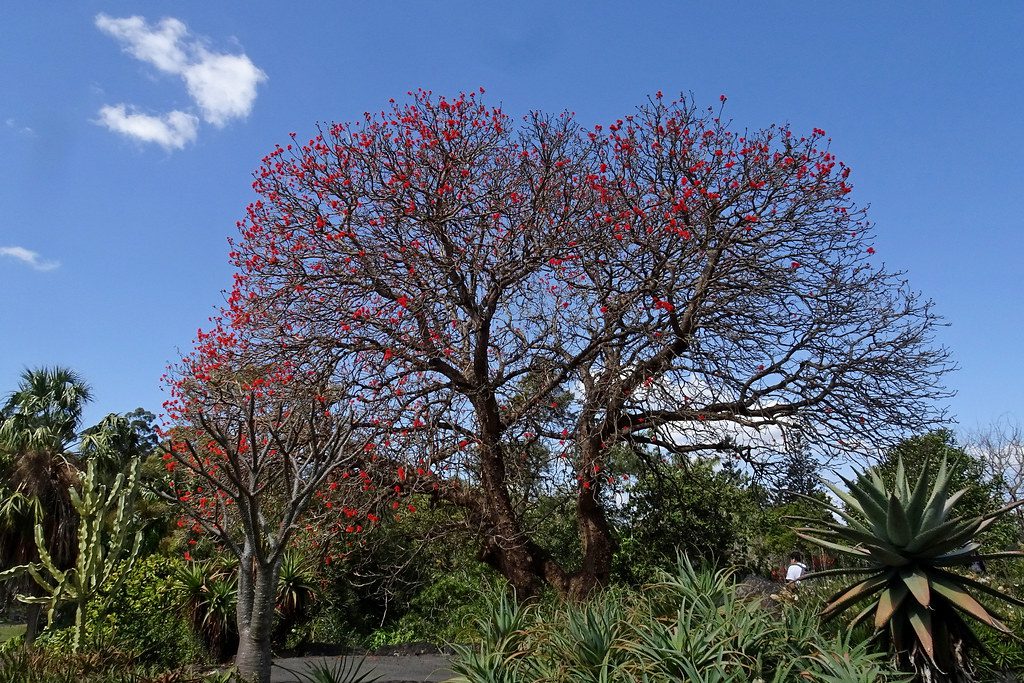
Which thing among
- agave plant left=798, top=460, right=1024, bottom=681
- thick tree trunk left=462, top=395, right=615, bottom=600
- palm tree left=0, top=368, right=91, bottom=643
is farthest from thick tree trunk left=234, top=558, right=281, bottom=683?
palm tree left=0, top=368, right=91, bottom=643

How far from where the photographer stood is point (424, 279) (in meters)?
12.0

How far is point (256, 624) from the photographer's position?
7.95 meters

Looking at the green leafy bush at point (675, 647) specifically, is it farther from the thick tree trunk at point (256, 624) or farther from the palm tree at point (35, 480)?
the palm tree at point (35, 480)

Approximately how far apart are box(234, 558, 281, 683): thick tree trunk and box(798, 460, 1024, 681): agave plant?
5.56 metres

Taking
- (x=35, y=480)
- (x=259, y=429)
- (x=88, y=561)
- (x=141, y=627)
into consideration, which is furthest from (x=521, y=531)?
(x=35, y=480)

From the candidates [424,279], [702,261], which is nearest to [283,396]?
[424,279]

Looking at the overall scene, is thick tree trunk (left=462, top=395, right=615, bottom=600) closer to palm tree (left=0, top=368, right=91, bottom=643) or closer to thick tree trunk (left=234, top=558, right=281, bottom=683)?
thick tree trunk (left=234, top=558, right=281, bottom=683)

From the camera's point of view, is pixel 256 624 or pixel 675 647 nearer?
pixel 675 647

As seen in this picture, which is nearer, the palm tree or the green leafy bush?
the green leafy bush

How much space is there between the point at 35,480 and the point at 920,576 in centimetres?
1784

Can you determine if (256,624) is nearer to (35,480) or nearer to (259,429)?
(259,429)

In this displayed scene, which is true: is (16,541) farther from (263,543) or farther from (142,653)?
(263,543)

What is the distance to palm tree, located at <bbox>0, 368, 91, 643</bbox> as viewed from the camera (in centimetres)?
1655

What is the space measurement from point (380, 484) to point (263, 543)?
3077 mm
